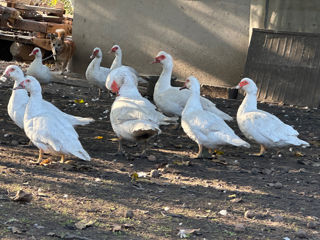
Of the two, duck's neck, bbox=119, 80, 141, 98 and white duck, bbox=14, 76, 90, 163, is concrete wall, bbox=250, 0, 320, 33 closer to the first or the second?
duck's neck, bbox=119, 80, 141, 98

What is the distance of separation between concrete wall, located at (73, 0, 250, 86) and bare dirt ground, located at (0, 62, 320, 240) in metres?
4.25

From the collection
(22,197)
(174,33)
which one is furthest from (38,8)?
(22,197)

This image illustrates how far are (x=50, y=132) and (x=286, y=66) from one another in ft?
21.7

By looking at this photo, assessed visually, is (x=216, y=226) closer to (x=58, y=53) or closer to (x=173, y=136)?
(x=173, y=136)

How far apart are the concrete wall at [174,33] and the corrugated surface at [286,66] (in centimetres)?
45

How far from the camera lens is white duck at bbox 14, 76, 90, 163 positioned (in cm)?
596

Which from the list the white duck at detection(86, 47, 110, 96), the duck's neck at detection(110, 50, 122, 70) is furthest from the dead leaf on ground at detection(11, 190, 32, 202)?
the duck's neck at detection(110, 50, 122, 70)

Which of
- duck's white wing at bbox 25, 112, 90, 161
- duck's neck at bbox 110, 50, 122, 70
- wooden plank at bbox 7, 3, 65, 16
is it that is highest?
wooden plank at bbox 7, 3, 65, 16

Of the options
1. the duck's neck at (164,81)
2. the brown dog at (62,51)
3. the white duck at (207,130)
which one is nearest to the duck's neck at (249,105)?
the white duck at (207,130)

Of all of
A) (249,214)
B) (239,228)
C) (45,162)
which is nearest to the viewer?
(239,228)

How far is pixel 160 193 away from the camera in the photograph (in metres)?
5.52

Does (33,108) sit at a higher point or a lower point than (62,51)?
lower

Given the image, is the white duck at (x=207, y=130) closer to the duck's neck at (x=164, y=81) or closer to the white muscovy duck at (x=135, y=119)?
the white muscovy duck at (x=135, y=119)

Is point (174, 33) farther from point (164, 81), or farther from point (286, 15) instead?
point (164, 81)
